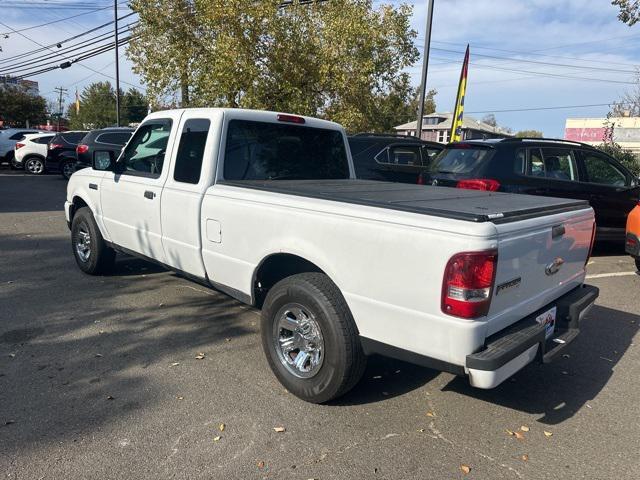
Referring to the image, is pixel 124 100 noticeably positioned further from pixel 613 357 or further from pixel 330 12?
pixel 613 357

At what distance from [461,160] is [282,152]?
3.59m

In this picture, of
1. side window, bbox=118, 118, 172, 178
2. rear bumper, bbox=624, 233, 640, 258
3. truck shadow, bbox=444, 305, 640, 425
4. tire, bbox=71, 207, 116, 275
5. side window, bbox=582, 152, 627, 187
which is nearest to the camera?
truck shadow, bbox=444, 305, 640, 425

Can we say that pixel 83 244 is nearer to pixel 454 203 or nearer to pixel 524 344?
pixel 454 203

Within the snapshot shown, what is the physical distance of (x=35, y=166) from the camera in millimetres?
19516

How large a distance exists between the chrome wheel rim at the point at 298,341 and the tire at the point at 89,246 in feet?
10.4

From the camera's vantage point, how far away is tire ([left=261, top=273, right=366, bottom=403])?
123 inches

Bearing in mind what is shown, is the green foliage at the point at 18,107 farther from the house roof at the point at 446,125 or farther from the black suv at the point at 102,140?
the black suv at the point at 102,140

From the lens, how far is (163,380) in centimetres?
366

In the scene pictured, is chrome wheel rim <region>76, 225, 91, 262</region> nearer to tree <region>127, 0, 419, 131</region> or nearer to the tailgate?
the tailgate

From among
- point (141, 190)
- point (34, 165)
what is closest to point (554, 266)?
point (141, 190)

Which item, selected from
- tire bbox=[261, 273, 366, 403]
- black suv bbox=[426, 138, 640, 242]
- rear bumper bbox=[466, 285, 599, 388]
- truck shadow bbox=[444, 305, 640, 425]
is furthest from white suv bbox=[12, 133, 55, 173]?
rear bumper bbox=[466, 285, 599, 388]

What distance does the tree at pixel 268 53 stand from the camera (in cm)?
1310

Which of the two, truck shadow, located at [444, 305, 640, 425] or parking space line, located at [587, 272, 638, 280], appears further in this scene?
parking space line, located at [587, 272, 638, 280]

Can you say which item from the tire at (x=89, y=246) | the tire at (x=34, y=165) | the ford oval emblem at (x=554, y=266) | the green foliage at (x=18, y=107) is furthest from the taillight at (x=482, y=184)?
the green foliage at (x=18, y=107)
